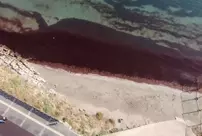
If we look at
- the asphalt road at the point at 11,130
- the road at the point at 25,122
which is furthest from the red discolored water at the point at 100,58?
the asphalt road at the point at 11,130

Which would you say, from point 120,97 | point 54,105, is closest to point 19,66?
point 54,105

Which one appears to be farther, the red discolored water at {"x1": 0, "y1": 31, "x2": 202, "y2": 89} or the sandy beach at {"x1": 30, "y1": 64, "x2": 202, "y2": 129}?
the red discolored water at {"x1": 0, "y1": 31, "x2": 202, "y2": 89}

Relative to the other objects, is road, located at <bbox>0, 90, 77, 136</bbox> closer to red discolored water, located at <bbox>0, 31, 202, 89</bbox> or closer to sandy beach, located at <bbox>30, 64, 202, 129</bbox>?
sandy beach, located at <bbox>30, 64, 202, 129</bbox>

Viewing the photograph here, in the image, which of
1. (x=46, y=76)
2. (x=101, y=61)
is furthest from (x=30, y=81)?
(x=101, y=61)

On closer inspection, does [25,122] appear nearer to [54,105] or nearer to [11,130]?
[11,130]

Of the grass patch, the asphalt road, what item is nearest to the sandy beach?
the grass patch

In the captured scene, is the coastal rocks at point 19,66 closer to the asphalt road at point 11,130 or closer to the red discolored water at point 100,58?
the red discolored water at point 100,58

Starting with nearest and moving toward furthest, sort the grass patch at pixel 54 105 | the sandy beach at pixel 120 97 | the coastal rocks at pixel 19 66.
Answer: the grass patch at pixel 54 105
the sandy beach at pixel 120 97
the coastal rocks at pixel 19 66
